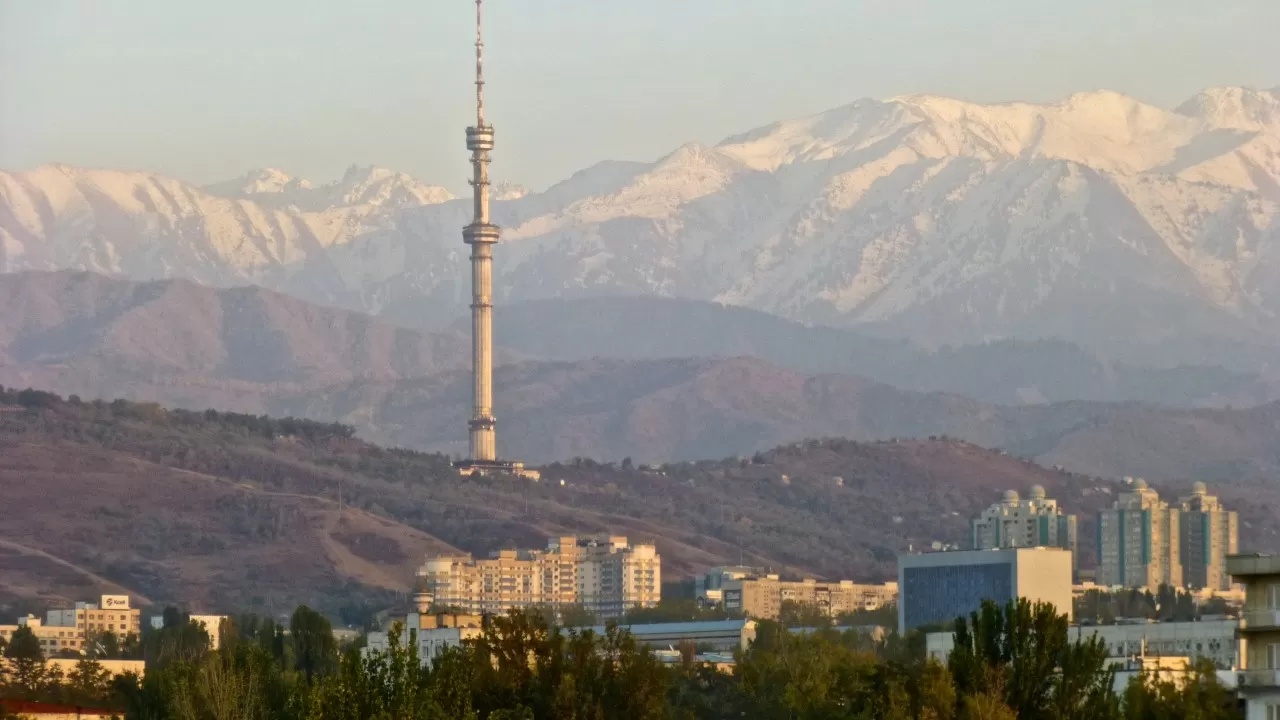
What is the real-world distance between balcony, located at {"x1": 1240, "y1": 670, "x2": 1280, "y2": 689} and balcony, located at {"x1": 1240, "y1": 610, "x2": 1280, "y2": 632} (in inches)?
37.4

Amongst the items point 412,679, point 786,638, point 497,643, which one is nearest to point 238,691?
point 497,643

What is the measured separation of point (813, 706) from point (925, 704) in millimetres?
18565

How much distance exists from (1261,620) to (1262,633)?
279 mm

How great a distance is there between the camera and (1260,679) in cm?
6197

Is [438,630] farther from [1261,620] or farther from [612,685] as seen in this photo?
[1261,620]

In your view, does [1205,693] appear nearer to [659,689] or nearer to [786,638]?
[659,689]

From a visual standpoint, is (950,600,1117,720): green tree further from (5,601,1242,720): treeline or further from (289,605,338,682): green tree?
Answer: (289,605,338,682): green tree

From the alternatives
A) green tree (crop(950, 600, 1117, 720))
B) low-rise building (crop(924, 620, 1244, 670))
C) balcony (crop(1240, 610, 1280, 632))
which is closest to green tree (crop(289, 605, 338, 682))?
low-rise building (crop(924, 620, 1244, 670))

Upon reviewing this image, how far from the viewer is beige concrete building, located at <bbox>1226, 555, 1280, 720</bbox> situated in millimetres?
61250

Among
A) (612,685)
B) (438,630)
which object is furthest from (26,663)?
(612,685)

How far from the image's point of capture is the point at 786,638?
136m

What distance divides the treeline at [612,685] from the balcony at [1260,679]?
880 cm

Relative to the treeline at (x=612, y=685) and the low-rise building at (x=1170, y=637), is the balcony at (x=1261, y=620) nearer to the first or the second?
the treeline at (x=612, y=685)

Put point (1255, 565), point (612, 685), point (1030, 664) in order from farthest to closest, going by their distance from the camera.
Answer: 1. point (612, 685)
2. point (1030, 664)
3. point (1255, 565)
